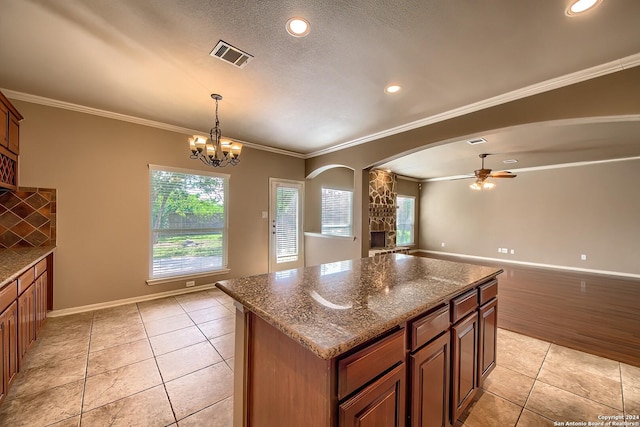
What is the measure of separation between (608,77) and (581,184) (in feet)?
18.7

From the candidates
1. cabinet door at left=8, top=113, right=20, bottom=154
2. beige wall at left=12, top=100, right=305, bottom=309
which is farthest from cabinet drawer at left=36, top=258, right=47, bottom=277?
cabinet door at left=8, top=113, right=20, bottom=154

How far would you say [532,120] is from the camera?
8.46 feet

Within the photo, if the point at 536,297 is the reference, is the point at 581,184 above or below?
above

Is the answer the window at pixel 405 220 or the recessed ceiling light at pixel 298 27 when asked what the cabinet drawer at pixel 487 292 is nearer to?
the recessed ceiling light at pixel 298 27

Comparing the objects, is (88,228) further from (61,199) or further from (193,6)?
(193,6)

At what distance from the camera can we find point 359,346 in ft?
3.31

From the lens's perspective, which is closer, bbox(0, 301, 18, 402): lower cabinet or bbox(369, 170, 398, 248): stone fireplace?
bbox(0, 301, 18, 402): lower cabinet

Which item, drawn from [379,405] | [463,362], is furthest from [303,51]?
[463,362]

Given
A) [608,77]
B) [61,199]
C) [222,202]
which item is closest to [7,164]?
[61,199]

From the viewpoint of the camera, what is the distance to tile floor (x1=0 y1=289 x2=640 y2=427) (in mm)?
1723

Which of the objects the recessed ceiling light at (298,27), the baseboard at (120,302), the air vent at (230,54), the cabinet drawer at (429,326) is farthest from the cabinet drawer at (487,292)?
the baseboard at (120,302)

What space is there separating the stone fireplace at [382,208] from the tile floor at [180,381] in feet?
11.7

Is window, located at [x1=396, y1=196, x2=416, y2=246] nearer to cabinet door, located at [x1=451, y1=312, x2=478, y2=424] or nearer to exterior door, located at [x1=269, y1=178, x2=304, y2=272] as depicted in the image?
exterior door, located at [x1=269, y1=178, x2=304, y2=272]

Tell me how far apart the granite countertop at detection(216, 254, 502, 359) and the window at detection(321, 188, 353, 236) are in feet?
13.3
